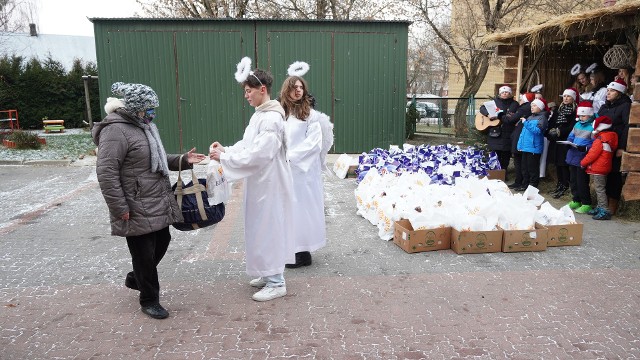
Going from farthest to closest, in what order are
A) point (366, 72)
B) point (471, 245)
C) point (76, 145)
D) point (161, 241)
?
point (76, 145) < point (366, 72) < point (471, 245) < point (161, 241)

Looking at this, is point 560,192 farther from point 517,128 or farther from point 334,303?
point 334,303

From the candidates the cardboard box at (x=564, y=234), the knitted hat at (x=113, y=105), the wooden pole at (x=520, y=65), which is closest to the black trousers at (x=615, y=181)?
the cardboard box at (x=564, y=234)

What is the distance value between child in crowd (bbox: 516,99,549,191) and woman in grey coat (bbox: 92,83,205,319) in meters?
6.15

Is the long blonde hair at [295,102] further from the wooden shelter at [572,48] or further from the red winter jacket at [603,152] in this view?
the wooden shelter at [572,48]

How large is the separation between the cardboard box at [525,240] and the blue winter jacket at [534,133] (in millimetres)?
3153

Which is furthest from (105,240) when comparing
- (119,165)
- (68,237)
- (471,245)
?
(471,245)

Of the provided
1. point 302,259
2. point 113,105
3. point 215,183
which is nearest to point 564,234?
point 302,259

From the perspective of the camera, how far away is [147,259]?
3512 millimetres

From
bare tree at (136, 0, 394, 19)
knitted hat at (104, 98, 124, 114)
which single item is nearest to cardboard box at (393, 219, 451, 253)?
knitted hat at (104, 98, 124, 114)

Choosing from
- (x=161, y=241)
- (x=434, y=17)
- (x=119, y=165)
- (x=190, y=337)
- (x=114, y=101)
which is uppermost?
(x=434, y=17)

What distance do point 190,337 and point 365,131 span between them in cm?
915

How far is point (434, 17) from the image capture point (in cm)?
1650

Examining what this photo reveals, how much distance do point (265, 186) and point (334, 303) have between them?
106 centimetres

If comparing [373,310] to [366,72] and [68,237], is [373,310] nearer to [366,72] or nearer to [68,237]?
[68,237]
